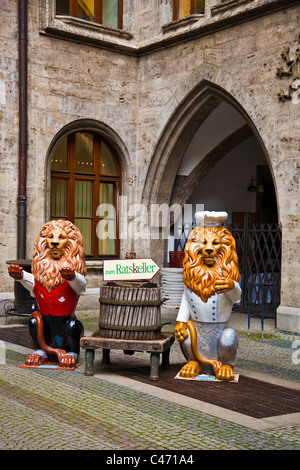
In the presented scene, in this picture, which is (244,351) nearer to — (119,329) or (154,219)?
(119,329)

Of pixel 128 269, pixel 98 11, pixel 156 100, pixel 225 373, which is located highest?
pixel 98 11

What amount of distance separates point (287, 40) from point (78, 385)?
21.6 feet

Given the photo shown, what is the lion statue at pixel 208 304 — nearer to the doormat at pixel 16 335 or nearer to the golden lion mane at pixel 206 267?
the golden lion mane at pixel 206 267

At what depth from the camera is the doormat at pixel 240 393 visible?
17.5 feet

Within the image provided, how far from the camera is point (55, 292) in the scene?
6.77 metres

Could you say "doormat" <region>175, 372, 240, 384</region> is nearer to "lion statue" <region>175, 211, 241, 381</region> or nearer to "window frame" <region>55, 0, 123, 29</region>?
"lion statue" <region>175, 211, 241, 381</region>

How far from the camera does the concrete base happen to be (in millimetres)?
9438

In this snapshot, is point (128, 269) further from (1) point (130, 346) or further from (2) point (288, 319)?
(2) point (288, 319)

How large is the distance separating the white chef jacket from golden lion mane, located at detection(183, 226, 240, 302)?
6 centimetres

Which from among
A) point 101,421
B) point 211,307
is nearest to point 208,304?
point 211,307

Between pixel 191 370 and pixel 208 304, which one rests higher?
pixel 208 304

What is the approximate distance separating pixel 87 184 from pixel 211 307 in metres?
6.70

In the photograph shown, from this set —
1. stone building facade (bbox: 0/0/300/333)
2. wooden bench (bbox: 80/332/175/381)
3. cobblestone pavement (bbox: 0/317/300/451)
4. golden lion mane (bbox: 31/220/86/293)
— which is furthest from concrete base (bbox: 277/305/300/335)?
golden lion mane (bbox: 31/220/86/293)

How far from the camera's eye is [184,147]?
12.6m
